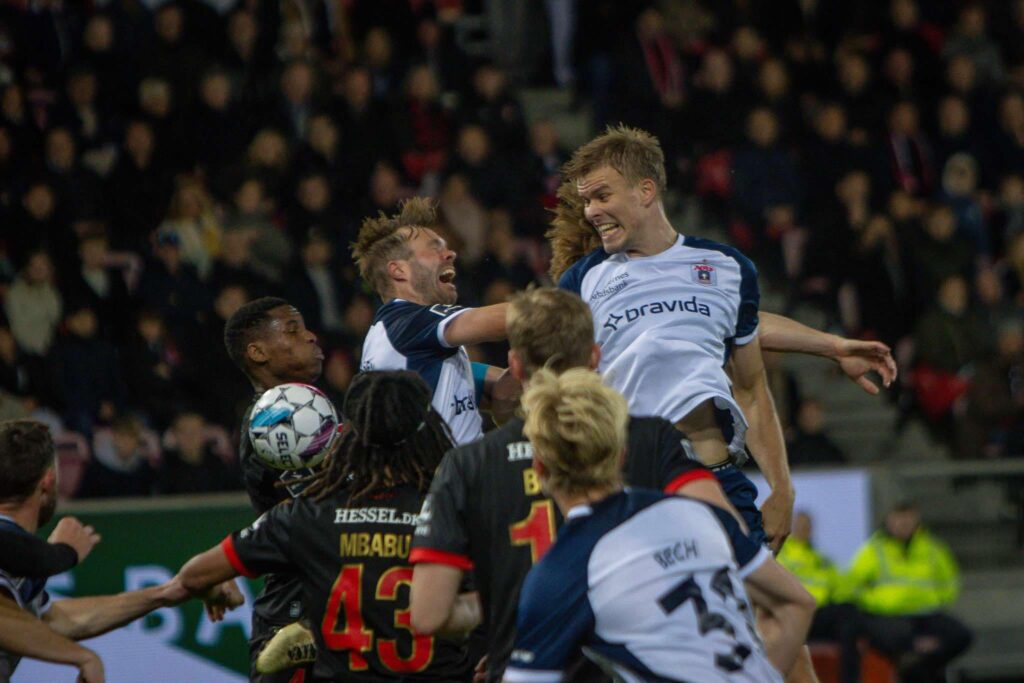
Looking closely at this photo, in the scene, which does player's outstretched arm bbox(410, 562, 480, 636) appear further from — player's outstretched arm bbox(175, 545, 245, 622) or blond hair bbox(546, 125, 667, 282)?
blond hair bbox(546, 125, 667, 282)

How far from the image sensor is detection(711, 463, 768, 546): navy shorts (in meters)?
5.73

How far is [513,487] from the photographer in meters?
4.78

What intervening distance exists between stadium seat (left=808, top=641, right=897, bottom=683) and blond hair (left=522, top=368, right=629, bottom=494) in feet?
28.0

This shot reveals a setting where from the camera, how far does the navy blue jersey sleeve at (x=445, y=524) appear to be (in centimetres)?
466

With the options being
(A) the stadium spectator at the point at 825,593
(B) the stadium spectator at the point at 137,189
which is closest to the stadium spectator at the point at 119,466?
(B) the stadium spectator at the point at 137,189

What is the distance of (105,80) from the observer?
13109 millimetres

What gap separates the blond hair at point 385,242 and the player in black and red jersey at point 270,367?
14.3 inches

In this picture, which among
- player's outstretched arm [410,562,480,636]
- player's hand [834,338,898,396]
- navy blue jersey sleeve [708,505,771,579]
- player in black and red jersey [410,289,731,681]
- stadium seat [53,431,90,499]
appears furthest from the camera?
stadium seat [53,431,90,499]

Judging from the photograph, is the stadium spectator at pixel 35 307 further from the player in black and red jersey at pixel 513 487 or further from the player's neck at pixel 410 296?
the player in black and red jersey at pixel 513 487

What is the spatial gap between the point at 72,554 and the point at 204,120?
7.63m

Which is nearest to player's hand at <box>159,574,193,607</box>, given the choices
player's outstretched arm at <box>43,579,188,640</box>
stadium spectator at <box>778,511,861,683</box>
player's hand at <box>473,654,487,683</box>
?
player's outstretched arm at <box>43,579,188,640</box>

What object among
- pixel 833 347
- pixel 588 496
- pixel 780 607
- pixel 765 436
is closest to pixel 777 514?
pixel 765 436

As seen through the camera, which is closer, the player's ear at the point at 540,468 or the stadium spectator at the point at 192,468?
the player's ear at the point at 540,468

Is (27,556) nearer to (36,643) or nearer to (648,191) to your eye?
(36,643)
